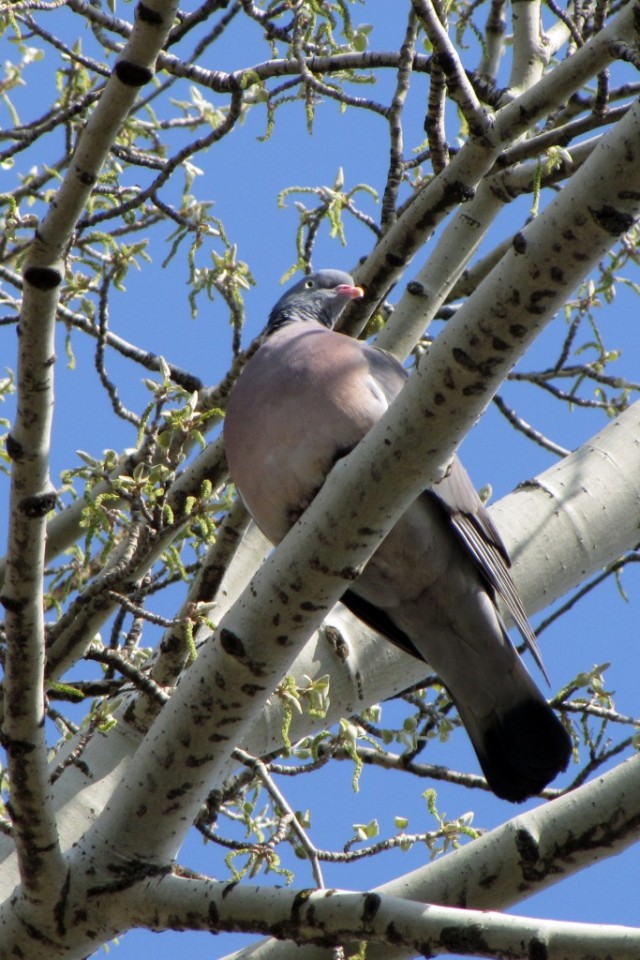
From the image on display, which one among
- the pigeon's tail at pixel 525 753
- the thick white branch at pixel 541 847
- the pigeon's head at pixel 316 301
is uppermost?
the pigeon's head at pixel 316 301

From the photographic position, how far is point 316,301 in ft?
15.5

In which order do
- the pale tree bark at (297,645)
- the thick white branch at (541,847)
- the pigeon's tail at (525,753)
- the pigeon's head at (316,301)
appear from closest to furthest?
the pale tree bark at (297,645) → the thick white branch at (541,847) → the pigeon's tail at (525,753) → the pigeon's head at (316,301)

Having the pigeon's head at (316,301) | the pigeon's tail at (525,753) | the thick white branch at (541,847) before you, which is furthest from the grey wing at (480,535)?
the pigeon's head at (316,301)

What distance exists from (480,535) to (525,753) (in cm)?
67

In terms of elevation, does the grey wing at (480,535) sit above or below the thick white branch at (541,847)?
above

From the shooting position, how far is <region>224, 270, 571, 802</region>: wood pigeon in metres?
3.48

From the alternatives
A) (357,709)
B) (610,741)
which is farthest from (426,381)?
(357,709)

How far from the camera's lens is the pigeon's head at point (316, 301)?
4691 millimetres

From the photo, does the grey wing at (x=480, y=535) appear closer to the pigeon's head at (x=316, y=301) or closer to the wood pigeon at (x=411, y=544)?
the wood pigeon at (x=411, y=544)

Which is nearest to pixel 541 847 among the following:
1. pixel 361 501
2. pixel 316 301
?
pixel 361 501

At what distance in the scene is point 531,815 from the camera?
2318 mm

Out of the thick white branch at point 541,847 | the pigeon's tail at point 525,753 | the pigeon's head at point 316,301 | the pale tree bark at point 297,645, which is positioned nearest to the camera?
the pale tree bark at point 297,645

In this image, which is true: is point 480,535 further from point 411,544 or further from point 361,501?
point 361,501

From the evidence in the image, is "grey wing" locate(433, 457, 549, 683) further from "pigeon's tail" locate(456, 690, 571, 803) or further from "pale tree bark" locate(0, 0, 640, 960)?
"pale tree bark" locate(0, 0, 640, 960)
